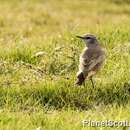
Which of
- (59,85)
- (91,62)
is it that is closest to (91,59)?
(91,62)

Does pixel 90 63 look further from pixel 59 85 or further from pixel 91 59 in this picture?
pixel 59 85

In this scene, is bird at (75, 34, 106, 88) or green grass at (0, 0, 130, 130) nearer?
green grass at (0, 0, 130, 130)

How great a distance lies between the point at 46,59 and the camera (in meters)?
8.29

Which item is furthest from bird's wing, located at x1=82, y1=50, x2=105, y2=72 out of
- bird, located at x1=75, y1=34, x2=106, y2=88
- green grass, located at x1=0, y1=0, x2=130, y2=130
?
green grass, located at x1=0, y1=0, x2=130, y2=130

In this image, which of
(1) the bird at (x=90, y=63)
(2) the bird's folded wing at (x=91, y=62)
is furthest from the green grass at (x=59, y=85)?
(2) the bird's folded wing at (x=91, y=62)

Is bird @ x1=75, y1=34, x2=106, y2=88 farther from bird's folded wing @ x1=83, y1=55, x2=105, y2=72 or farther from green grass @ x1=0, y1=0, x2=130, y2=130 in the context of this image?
green grass @ x1=0, y1=0, x2=130, y2=130

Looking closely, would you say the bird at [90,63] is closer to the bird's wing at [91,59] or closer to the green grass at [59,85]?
the bird's wing at [91,59]

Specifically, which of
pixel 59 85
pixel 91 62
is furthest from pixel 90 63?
pixel 59 85

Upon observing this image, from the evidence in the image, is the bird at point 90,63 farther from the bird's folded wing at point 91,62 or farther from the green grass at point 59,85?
the green grass at point 59,85

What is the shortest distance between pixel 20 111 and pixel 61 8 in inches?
537

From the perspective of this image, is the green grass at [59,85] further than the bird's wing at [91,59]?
No

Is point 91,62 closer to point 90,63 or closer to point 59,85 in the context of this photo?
point 90,63

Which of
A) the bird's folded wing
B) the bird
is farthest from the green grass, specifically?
the bird's folded wing

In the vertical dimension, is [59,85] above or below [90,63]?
below
